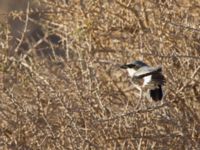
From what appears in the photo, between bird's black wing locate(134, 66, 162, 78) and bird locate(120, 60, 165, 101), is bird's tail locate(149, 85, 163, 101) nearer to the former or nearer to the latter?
bird locate(120, 60, 165, 101)

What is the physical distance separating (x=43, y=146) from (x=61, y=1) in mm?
1225

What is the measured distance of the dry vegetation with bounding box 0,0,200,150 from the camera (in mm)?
4559

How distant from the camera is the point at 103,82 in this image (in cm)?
526

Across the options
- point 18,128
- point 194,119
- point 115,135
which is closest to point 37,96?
point 18,128

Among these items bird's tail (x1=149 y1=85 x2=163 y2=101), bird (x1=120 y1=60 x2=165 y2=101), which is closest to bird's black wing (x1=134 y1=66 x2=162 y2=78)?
bird (x1=120 y1=60 x2=165 y2=101)

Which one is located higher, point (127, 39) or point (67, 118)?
point (127, 39)

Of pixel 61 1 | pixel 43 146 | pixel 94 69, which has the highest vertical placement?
pixel 61 1

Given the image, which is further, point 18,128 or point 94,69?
point 94,69

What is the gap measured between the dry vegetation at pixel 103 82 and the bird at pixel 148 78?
0.09 m

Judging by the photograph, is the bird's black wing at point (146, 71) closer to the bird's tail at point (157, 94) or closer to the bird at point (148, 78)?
the bird at point (148, 78)

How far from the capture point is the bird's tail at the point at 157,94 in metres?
4.51

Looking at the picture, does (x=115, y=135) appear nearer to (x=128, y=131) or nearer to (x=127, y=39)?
(x=128, y=131)

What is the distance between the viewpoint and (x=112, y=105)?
510 centimetres

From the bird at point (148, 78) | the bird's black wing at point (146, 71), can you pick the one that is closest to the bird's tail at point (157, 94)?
the bird at point (148, 78)
